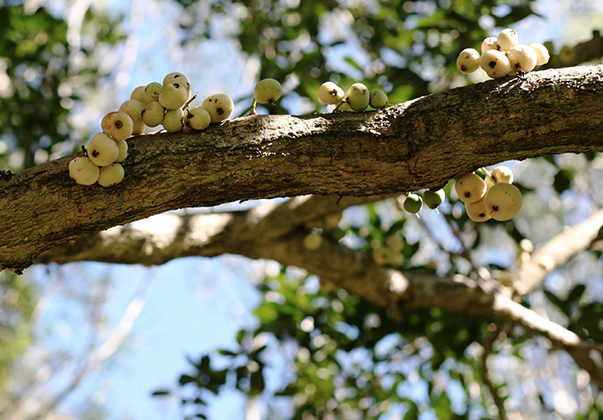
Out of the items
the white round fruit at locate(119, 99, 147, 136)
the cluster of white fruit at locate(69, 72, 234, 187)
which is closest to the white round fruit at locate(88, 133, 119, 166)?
the cluster of white fruit at locate(69, 72, 234, 187)

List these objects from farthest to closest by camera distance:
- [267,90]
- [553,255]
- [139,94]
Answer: [553,255] → [267,90] → [139,94]

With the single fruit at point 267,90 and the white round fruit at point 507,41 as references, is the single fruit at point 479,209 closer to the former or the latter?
the white round fruit at point 507,41

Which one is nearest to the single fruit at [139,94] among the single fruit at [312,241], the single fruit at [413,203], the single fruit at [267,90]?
the single fruit at [267,90]

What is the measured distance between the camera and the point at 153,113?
1478mm

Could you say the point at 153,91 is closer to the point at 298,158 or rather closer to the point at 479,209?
the point at 298,158

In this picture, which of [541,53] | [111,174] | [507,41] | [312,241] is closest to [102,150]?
[111,174]

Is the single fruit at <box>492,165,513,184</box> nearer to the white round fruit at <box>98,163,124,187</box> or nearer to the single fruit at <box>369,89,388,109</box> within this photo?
the single fruit at <box>369,89,388,109</box>

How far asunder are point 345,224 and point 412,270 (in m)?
0.56

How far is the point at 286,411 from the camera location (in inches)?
349

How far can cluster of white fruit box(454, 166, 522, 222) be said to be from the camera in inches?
59.2

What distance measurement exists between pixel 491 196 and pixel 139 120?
3.39 feet

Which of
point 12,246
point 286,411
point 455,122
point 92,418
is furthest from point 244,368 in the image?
point 92,418

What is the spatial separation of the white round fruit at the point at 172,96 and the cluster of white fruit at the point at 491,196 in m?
0.83

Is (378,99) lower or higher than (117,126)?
lower
